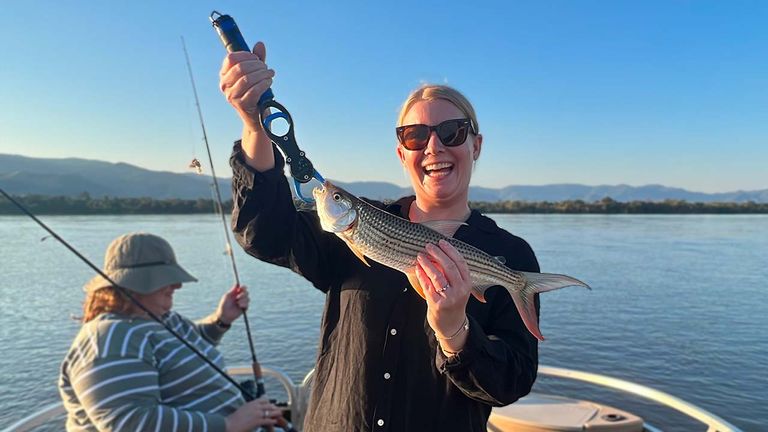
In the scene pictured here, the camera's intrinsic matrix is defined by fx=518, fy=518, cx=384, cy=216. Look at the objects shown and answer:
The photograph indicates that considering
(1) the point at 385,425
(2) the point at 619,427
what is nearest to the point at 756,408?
(2) the point at 619,427

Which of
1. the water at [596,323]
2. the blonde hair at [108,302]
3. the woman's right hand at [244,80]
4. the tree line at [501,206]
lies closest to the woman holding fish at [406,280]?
the woman's right hand at [244,80]

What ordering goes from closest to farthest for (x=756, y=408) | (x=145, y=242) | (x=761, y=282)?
1. (x=145, y=242)
2. (x=756, y=408)
3. (x=761, y=282)

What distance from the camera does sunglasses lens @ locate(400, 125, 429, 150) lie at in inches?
109

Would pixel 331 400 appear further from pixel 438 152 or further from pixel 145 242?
pixel 145 242

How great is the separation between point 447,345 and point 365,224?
694 millimetres

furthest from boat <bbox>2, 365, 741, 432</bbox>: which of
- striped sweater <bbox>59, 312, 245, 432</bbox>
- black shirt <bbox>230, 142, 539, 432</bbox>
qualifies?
black shirt <bbox>230, 142, 539, 432</bbox>

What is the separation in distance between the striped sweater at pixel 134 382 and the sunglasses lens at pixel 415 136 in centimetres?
248

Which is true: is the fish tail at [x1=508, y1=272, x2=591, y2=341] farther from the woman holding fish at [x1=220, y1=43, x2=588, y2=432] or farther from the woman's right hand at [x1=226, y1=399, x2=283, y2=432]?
the woman's right hand at [x1=226, y1=399, x2=283, y2=432]

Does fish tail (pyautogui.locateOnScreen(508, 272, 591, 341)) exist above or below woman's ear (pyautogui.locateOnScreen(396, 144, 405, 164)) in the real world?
below

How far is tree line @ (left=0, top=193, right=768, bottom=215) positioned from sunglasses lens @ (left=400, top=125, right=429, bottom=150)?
232 feet

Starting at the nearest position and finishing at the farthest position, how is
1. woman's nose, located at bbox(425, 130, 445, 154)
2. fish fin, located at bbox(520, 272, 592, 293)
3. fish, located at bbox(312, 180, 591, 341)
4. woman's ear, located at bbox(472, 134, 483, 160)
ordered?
fish, located at bbox(312, 180, 591, 341) < fish fin, located at bbox(520, 272, 592, 293) < woman's nose, located at bbox(425, 130, 445, 154) < woman's ear, located at bbox(472, 134, 483, 160)

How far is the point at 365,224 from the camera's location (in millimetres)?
2525

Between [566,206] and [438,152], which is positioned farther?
[566,206]

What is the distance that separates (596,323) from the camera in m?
18.2
